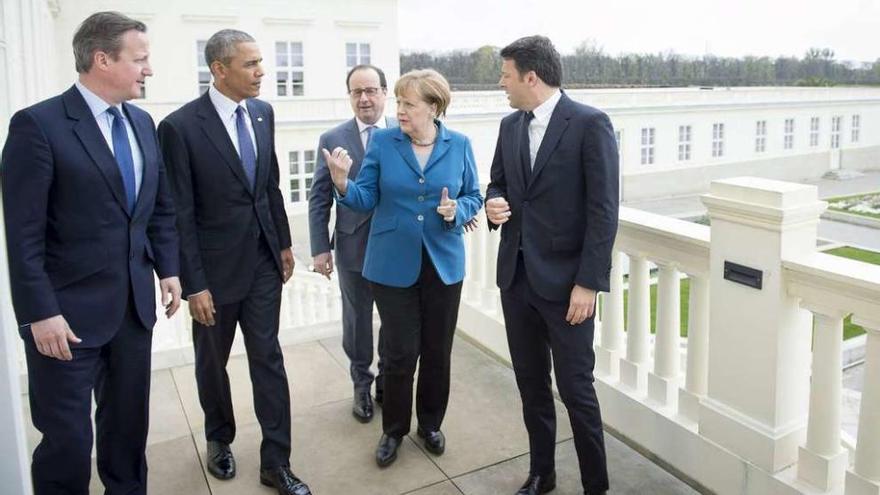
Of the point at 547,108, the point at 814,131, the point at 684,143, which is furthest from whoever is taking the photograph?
the point at 814,131

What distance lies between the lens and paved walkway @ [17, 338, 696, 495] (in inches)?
109

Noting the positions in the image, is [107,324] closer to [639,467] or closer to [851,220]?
[639,467]

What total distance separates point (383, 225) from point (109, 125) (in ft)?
3.50

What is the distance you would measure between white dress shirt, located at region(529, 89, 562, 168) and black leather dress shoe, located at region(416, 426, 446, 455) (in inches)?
52.6

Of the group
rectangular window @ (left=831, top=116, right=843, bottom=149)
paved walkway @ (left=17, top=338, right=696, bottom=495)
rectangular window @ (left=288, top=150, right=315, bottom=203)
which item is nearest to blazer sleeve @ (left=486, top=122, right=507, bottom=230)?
paved walkway @ (left=17, top=338, right=696, bottom=495)

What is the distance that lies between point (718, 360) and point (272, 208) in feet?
6.13

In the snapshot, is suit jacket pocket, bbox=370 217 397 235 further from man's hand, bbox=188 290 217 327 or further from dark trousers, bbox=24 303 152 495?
dark trousers, bbox=24 303 152 495

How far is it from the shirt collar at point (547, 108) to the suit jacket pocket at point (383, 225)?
0.74m

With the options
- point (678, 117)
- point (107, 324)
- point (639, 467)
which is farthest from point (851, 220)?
point (107, 324)

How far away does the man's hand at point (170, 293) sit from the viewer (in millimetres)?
2387

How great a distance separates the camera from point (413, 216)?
272cm

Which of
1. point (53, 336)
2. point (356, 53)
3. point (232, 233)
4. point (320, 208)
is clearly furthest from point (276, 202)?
point (356, 53)

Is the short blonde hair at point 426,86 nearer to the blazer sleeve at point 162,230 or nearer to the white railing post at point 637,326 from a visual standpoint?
the blazer sleeve at point 162,230

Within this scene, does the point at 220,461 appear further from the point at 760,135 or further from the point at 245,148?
the point at 760,135
